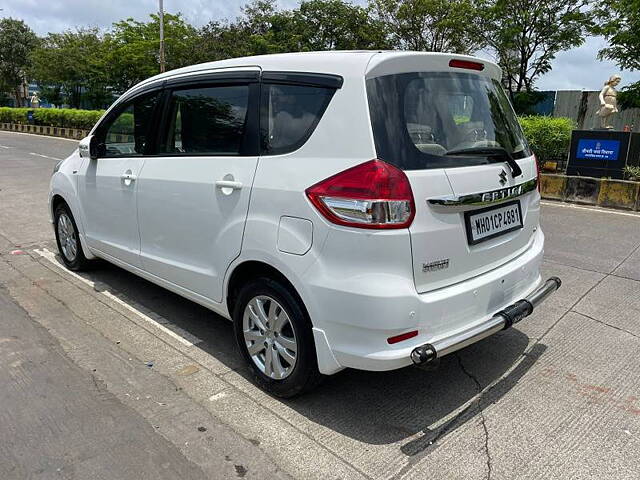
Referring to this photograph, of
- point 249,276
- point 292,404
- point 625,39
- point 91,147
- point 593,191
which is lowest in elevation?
point 292,404

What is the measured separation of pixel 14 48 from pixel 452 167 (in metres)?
55.2

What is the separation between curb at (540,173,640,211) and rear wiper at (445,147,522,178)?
6835 mm

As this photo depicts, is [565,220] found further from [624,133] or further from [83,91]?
[83,91]

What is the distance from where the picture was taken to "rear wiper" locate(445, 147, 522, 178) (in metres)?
2.89

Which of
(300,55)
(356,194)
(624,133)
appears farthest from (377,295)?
(624,133)

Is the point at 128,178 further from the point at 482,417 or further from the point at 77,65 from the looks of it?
the point at 77,65

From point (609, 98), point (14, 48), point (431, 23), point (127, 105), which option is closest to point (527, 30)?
point (431, 23)

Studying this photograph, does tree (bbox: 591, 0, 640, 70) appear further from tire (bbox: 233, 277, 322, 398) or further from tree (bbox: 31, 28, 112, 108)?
tree (bbox: 31, 28, 112, 108)

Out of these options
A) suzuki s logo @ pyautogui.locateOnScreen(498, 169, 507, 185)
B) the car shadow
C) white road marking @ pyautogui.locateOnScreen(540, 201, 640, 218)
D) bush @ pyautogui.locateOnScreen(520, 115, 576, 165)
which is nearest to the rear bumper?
the car shadow

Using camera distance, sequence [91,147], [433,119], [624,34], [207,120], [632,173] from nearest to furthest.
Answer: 1. [433,119]
2. [207,120]
3. [91,147]
4. [632,173]
5. [624,34]

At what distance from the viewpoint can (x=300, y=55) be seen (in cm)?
304

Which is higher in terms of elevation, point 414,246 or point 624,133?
point 624,133

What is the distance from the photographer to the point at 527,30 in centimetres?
2127

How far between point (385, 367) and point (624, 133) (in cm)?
935
